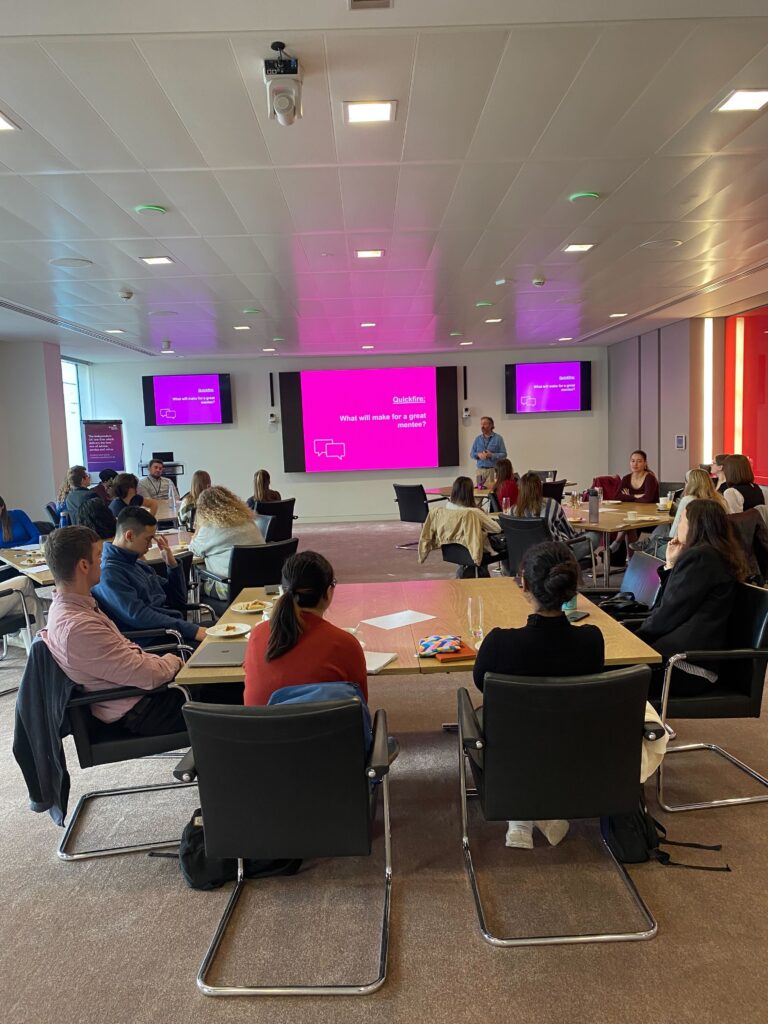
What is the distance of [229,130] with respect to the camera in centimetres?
324

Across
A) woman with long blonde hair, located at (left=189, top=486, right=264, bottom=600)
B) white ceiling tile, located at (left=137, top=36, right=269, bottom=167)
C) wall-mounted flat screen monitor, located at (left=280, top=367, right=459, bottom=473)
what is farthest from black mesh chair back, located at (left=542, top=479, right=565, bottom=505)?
wall-mounted flat screen monitor, located at (left=280, top=367, right=459, bottom=473)

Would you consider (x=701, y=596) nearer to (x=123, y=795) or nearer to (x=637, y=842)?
(x=637, y=842)

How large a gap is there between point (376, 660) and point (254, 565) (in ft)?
7.11

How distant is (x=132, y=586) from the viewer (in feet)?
11.2

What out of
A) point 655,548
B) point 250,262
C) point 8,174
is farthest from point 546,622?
point 250,262

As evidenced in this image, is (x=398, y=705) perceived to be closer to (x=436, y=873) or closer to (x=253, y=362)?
(x=436, y=873)

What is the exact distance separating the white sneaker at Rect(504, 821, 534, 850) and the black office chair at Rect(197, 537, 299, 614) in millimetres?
2336

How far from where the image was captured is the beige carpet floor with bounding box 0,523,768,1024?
1915mm

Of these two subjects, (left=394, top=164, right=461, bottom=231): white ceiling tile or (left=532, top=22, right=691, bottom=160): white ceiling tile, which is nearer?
(left=532, top=22, right=691, bottom=160): white ceiling tile

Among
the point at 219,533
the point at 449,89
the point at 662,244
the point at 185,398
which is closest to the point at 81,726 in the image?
the point at 219,533

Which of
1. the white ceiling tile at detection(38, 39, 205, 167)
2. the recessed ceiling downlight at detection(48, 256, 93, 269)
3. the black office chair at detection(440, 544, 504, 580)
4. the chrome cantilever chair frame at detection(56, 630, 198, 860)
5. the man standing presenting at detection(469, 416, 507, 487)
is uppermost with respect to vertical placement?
the recessed ceiling downlight at detection(48, 256, 93, 269)

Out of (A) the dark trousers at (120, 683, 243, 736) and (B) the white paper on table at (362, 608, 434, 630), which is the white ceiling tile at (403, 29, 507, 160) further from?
(A) the dark trousers at (120, 683, 243, 736)

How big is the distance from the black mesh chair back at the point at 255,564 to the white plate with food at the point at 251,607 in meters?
1.09

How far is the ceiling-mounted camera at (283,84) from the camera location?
2637mm
